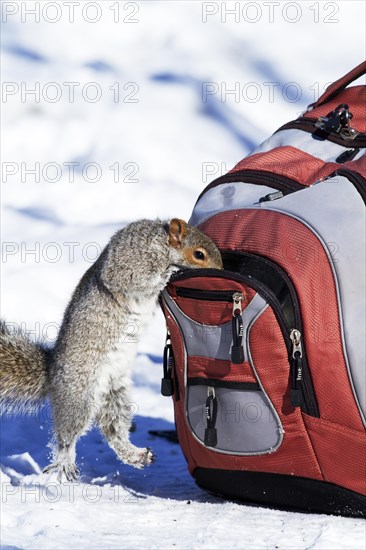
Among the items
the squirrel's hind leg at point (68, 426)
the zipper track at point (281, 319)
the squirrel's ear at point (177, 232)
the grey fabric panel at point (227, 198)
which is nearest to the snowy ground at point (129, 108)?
the squirrel's hind leg at point (68, 426)

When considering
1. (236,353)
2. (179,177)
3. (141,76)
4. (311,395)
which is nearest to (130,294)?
(236,353)

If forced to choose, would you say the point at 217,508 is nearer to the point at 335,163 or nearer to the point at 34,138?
the point at 335,163

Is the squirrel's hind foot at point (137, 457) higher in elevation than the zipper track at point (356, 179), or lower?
lower

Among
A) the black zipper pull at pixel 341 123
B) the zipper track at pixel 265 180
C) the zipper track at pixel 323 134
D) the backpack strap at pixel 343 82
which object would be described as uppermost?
the backpack strap at pixel 343 82

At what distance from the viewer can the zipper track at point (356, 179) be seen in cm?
245

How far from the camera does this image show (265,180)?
2.82 metres

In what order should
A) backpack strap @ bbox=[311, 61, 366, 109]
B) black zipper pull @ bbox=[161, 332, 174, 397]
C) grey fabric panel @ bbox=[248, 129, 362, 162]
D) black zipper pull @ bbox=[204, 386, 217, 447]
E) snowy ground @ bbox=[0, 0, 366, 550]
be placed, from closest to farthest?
black zipper pull @ bbox=[204, 386, 217, 447]
black zipper pull @ bbox=[161, 332, 174, 397]
grey fabric panel @ bbox=[248, 129, 362, 162]
backpack strap @ bbox=[311, 61, 366, 109]
snowy ground @ bbox=[0, 0, 366, 550]

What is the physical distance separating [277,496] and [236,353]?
1.49 feet

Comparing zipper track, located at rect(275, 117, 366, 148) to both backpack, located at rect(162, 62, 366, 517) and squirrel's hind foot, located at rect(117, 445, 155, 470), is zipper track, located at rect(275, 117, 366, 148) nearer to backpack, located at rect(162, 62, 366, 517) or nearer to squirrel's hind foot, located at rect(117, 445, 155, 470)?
backpack, located at rect(162, 62, 366, 517)

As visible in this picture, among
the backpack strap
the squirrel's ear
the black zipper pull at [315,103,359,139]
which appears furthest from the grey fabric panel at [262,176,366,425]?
the backpack strap

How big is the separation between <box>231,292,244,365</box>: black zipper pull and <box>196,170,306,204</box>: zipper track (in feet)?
1.55

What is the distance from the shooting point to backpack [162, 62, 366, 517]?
2.40m

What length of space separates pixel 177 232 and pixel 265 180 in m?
0.35

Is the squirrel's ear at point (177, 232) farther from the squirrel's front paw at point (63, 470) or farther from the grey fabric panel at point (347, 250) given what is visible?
the squirrel's front paw at point (63, 470)
